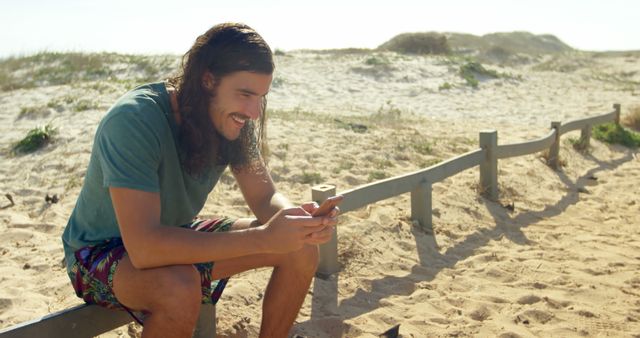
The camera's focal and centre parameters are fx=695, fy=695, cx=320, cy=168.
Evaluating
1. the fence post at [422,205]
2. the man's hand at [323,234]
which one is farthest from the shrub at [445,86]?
the man's hand at [323,234]

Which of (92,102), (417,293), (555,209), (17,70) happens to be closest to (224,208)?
(417,293)

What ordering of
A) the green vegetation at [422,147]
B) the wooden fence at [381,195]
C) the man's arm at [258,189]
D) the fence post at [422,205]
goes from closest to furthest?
the wooden fence at [381,195], the man's arm at [258,189], the fence post at [422,205], the green vegetation at [422,147]

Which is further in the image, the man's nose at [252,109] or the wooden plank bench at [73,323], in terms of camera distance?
the man's nose at [252,109]

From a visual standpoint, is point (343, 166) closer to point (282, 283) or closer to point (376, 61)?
point (282, 283)

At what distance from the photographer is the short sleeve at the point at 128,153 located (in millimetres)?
2352

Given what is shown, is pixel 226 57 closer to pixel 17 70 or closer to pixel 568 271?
pixel 568 271

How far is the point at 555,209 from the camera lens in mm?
6488

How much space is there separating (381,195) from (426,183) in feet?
2.29

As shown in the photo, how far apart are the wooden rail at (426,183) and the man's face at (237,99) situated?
142cm

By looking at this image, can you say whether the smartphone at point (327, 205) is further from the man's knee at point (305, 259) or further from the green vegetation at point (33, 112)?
the green vegetation at point (33, 112)

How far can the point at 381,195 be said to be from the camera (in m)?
4.76

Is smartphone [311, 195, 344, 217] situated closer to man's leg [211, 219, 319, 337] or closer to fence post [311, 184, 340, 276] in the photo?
man's leg [211, 219, 319, 337]

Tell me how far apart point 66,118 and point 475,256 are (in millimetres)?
5238

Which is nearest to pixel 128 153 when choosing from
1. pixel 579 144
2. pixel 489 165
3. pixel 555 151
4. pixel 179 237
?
pixel 179 237
